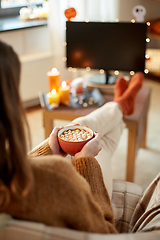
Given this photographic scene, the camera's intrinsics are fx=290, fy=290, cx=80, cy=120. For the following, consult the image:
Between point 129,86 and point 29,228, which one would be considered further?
point 129,86

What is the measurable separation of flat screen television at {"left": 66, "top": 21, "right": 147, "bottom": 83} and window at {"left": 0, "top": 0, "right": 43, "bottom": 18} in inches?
48.7

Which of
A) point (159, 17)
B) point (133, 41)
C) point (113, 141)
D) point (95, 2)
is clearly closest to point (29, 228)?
point (113, 141)

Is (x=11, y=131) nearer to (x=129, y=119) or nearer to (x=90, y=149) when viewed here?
(x=90, y=149)

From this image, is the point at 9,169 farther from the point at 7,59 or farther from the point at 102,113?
the point at 102,113

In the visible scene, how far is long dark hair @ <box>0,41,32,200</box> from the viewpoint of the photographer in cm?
52

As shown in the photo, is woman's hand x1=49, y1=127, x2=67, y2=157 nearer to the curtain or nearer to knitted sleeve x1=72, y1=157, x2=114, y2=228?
knitted sleeve x1=72, y1=157, x2=114, y2=228

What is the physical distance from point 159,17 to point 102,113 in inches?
102

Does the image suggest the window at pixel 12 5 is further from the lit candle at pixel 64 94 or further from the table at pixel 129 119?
the table at pixel 129 119

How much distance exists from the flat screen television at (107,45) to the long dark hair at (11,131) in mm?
1330

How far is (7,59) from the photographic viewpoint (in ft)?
1.72

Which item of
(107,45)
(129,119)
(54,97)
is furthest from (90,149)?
(107,45)

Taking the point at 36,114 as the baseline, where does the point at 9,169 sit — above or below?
above

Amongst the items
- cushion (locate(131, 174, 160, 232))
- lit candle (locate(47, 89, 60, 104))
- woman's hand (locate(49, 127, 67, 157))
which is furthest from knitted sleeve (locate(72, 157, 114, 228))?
lit candle (locate(47, 89, 60, 104))

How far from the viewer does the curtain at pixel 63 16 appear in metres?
2.65
